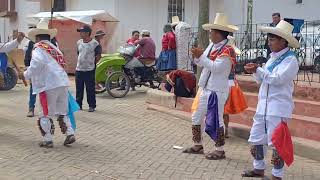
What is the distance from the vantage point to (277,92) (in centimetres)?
559

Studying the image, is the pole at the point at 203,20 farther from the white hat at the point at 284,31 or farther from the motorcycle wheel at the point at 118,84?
the white hat at the point at 284,31

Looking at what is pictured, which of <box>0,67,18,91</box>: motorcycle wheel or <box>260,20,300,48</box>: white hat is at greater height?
<box>260,20,300,48</box>: white hat

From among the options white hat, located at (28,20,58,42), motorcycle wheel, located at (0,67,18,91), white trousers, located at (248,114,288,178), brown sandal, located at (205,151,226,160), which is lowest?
brown sandal, located at (205,151,226,160)

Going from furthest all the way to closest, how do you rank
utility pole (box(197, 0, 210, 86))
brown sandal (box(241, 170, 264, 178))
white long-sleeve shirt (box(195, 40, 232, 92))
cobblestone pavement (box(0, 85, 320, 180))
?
utility pole (box(197, 0, 210, 86))
white long-sleeve shirt (box(195, 40, 232, 92))
cobblestone pavement (box(0, 85, 320, 180))
brown sandal (box(241, 170, 264, 178))

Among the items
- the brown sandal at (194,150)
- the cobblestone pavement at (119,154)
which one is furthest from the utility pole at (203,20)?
the brown sandal at (194,150)

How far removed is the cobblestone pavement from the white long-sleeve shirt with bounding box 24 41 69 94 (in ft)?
2.93

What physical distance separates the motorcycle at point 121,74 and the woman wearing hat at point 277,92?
7.45m

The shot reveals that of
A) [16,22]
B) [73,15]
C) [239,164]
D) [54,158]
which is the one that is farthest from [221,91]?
[16,22]

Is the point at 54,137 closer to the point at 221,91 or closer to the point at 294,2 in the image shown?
the point at 221,91

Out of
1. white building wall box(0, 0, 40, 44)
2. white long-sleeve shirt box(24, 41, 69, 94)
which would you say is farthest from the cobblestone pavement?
white building wall box(0, 0, 40, 44)

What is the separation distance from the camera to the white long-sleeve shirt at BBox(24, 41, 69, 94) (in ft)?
23.6

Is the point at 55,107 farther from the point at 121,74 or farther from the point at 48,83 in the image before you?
the point at 121,74

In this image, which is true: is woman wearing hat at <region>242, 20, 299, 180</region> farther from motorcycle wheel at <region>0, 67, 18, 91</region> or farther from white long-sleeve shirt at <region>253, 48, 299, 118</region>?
motorcycle wheel at <region>0, 67, 18, 91</region>

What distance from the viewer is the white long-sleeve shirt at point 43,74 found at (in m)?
7.20
